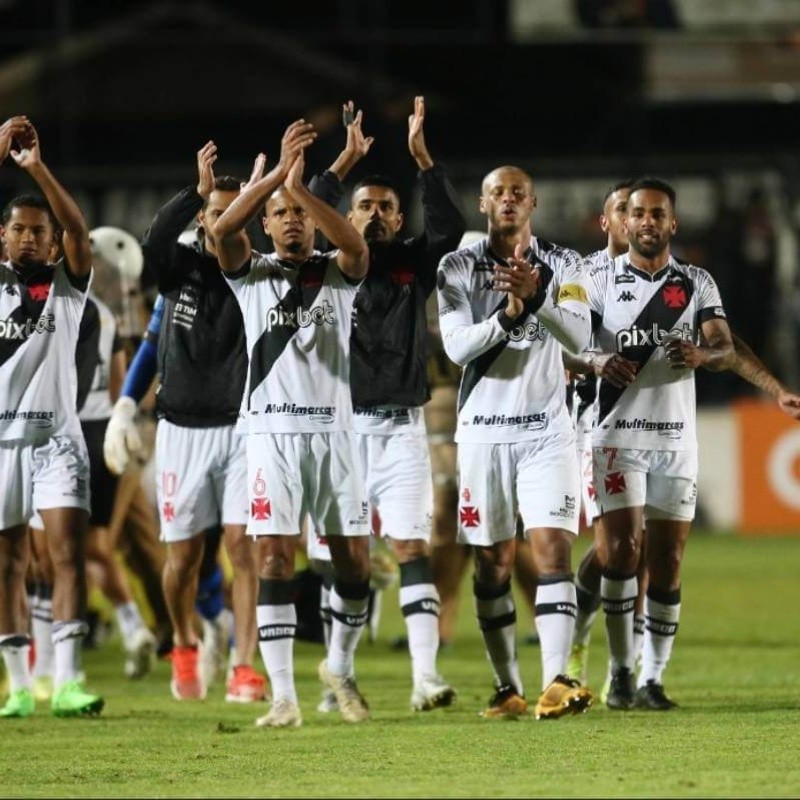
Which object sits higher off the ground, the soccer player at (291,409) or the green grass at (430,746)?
the soccer player at (291,409)

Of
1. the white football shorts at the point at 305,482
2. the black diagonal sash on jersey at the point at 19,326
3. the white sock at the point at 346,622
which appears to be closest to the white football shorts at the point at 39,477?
the black diagonal sash on jersey at the point at 19,326

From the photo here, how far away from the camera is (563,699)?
9.06 metres

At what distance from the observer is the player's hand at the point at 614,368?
9359 mm

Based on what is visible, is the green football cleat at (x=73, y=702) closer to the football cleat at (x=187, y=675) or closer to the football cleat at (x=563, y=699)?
the football cleat at (x=187, y=675)

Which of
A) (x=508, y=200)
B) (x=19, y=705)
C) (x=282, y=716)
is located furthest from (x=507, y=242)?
(x=19, y=705)

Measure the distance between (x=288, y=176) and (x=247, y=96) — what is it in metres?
20.3

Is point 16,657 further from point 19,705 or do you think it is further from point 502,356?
point 502,356

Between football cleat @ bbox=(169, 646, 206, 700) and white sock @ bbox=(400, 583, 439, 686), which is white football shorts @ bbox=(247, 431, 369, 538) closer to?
white sock @ bbox=(400, 583, 439, 686)

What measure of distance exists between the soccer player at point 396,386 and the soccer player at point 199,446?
777 millimetres

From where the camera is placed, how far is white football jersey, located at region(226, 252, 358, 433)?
30.3ft

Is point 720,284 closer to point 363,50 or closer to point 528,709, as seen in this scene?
point 363,50

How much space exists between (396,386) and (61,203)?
199 centimetres

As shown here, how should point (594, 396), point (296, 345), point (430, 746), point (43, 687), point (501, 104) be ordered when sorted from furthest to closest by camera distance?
point (501, 104), point (43, 687), point (594, 396), point (296, 345), point (430, 746)

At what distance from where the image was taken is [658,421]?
9.64 m
